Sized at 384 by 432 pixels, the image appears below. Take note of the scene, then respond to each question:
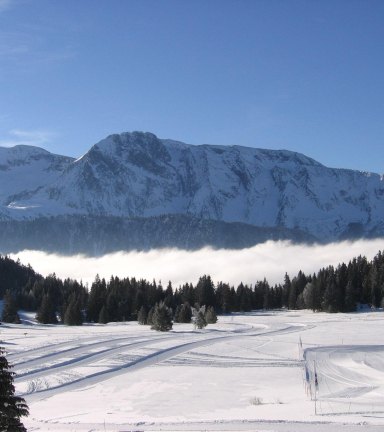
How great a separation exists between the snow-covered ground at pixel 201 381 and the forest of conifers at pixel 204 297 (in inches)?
1523

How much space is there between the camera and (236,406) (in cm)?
3069

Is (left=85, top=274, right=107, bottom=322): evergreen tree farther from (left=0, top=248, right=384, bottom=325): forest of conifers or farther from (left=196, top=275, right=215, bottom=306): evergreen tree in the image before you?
(left=196, top=275, right=215, bottom=306): evergreen tree

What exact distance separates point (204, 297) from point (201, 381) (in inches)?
3423

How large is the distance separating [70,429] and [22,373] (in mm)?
18405

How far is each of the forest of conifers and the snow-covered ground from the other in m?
38.7

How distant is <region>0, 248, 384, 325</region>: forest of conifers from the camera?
106500mm

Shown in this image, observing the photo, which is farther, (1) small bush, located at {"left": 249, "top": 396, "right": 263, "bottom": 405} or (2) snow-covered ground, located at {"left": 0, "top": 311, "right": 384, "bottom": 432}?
(1) small bush, located at {"left": 249, "top": 396, "right": 263, "bottom": 405}

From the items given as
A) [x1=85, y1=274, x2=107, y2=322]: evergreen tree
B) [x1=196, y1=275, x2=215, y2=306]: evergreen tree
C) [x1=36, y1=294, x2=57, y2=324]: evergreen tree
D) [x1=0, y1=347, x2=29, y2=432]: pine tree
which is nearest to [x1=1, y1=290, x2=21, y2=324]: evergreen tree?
[x1=36, y1=294, x2=57, y2=324]: evergreen tree

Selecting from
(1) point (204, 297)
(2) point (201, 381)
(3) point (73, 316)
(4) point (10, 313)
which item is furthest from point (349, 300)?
(2) point (201, 381)

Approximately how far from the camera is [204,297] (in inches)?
4943

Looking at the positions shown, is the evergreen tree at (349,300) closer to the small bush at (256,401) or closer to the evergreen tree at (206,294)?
the evergreen tree at (206,294)

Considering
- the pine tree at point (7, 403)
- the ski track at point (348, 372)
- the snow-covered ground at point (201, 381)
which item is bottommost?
the snow-covered ground at point (201, 381)

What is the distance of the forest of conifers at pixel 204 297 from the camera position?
106 m

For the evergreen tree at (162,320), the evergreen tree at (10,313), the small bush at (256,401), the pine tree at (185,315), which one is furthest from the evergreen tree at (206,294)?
the small bush at (256,401)
